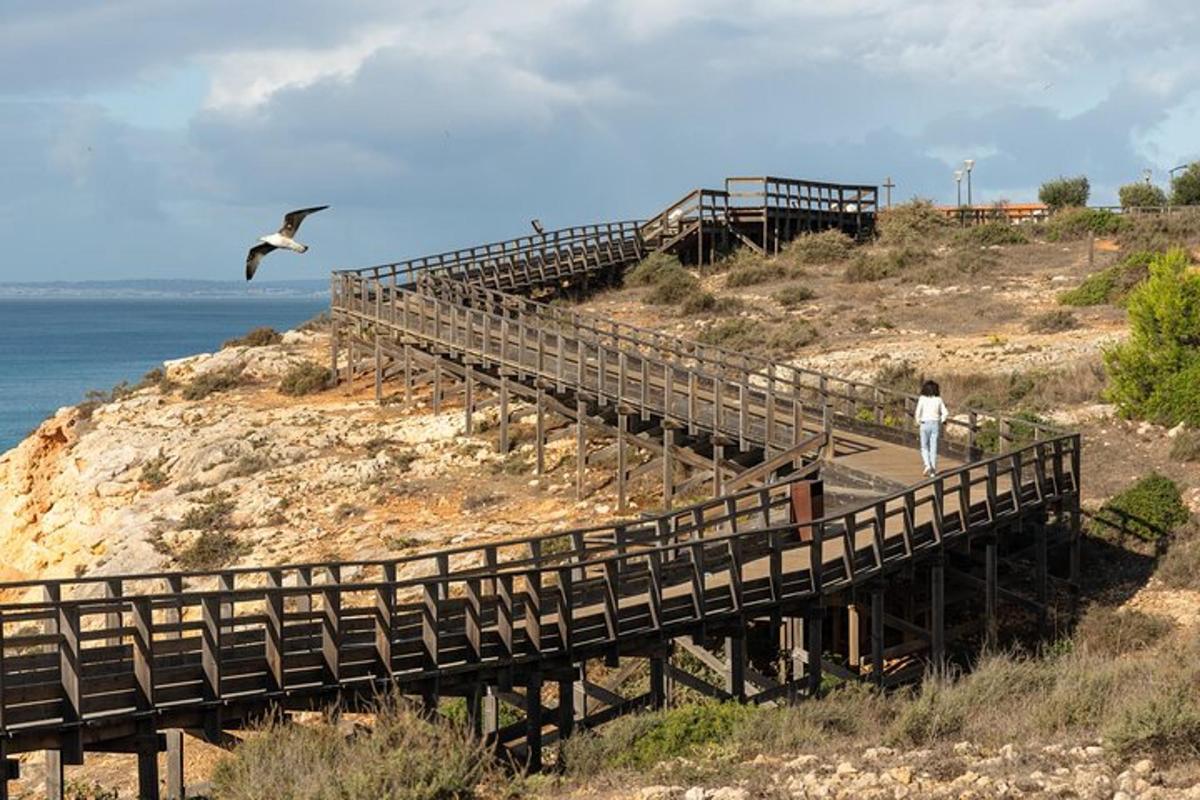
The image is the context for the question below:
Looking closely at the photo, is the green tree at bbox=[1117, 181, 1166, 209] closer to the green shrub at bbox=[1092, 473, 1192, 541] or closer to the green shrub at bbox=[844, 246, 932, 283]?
the green shrub at bbox=[844, 246, 932, 283]

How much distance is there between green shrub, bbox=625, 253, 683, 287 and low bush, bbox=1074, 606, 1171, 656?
34128mm

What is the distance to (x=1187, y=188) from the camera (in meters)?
78.3

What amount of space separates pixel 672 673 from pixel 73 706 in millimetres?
7327

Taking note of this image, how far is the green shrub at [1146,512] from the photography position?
28.2 meters

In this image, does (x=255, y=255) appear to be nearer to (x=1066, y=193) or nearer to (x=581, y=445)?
(x=581, y=445)

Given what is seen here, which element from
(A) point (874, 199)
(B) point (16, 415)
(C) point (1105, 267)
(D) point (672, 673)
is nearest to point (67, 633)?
(D) point (672, 673)

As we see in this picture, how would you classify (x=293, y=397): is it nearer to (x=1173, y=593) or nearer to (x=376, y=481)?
(x=376, y=481)

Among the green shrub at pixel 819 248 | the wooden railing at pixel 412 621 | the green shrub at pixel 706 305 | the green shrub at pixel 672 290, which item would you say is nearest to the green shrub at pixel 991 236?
the green shrub at pixel 819 248

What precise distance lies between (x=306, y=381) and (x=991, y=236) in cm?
2943

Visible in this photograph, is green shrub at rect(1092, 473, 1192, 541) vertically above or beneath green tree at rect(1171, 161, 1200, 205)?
beneath

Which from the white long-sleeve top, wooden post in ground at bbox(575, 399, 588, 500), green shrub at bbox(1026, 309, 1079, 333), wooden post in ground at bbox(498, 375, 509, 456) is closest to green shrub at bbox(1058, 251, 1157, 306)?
green shrub at bbox(1026, 309, 1079, 333)

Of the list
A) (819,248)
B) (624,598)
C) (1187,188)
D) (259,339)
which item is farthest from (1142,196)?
(624,598)

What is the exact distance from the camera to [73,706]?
49.0 ft

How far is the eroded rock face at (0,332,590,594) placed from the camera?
3331 centimetres
